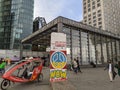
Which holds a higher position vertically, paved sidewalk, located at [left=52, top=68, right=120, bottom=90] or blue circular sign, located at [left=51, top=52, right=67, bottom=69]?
blue circular sign, located at [left=51, top=52, right=67, bottom=69]

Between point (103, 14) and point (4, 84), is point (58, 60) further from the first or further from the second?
point (103, 14)

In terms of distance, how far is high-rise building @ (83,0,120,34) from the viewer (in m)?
103

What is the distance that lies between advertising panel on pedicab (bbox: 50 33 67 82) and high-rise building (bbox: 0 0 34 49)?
6380 centimetres

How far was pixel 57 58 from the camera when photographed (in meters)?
9.33

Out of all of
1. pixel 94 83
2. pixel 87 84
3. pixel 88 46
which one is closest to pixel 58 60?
pixel 87 84

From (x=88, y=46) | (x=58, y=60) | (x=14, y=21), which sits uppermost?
(x=14, y=21)

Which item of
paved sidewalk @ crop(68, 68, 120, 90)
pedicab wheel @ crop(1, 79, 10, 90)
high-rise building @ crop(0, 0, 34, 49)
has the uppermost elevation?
high-rise building @ crop(0, 0, 34, 49)

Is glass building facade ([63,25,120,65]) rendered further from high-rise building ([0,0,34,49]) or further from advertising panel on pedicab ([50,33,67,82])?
high-rise building ([0,0,34,49])

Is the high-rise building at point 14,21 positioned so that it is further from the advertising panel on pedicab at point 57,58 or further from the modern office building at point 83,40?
the advertising panel on pedicab at point 57,58

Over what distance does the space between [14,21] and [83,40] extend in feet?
161

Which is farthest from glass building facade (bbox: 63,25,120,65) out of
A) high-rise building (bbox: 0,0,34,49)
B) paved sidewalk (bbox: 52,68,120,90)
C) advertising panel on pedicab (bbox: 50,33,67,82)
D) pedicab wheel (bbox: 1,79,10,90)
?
high-rise building (bbox: 0,0,34,49)

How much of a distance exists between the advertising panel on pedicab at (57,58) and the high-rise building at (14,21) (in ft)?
209

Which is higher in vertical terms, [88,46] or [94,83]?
[88,46]

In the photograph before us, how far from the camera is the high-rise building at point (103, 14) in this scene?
103 metres
